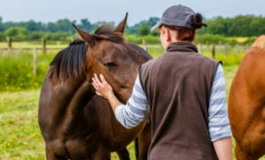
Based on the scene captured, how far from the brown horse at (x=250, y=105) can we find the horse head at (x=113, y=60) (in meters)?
1.38

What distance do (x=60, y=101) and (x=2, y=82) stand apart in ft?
42.9

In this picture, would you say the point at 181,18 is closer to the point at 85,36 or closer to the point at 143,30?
the point at 85,36

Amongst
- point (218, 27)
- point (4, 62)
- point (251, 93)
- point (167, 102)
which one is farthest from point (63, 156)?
point (218, 27)

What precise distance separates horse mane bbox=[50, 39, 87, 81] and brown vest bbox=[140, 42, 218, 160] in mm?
1399

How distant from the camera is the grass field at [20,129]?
298 inches

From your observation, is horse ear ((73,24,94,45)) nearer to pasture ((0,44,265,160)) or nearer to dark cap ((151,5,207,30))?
dark cap ((151,5,207,30))

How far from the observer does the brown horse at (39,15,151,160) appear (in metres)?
3.77

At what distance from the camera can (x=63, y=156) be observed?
15.1 feet

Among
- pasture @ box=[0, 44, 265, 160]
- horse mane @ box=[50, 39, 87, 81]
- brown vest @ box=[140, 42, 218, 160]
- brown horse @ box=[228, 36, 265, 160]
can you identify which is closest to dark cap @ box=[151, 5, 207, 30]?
brown vest @ box=[140, 42, 218, 160]

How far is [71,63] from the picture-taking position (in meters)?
4.18

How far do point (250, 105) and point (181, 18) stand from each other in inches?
90.1

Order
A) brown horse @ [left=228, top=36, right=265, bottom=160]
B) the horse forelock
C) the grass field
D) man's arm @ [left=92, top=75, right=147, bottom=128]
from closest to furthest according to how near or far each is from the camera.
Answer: man's arm @ [left=92, top=75, right=147, bottom=128]
brown horse @ [left=228, top=36, right=265, bottom=160]
the horse forelock
the grass field

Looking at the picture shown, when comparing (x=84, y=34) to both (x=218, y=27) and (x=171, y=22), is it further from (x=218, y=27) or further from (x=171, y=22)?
(x=218, y=27)

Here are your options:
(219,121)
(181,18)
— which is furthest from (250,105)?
(181,18)
